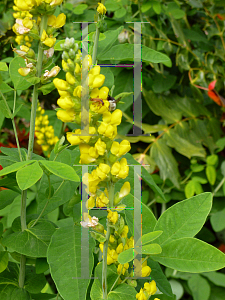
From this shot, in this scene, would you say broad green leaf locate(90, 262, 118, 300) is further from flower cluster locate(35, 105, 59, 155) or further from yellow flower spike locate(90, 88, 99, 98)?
flower cluster locate(35, 105, 59, 155)

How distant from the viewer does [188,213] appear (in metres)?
0.25

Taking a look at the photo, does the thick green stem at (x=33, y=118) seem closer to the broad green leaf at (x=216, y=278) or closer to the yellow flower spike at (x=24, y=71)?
the yellow flower spike at (x=24, y=71)

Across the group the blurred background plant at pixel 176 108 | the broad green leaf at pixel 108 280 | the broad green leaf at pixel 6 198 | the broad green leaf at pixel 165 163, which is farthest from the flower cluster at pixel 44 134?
the broad green leaf at pixel 108 280

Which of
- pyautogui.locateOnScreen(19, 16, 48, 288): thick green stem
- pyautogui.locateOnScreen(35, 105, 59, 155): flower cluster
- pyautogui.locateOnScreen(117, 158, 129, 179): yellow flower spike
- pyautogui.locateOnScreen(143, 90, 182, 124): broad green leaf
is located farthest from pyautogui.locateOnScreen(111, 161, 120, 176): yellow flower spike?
pyautogui.locateOnScreen(143, 90, 182, 124): broad green leaf

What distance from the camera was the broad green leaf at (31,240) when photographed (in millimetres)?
269

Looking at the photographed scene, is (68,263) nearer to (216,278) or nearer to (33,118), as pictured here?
(33,118)

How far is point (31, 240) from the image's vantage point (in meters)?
0.28

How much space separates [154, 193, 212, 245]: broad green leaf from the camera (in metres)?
0.25

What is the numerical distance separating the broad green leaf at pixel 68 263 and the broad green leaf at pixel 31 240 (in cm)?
2

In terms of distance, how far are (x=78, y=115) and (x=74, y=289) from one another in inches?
5.0

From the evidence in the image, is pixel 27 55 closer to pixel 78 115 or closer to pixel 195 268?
pixel 78 115

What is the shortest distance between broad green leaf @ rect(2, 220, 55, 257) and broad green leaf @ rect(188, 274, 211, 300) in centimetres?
62

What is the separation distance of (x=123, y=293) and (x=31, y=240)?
0.34ft

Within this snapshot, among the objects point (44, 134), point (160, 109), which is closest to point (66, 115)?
point (44, 134)
